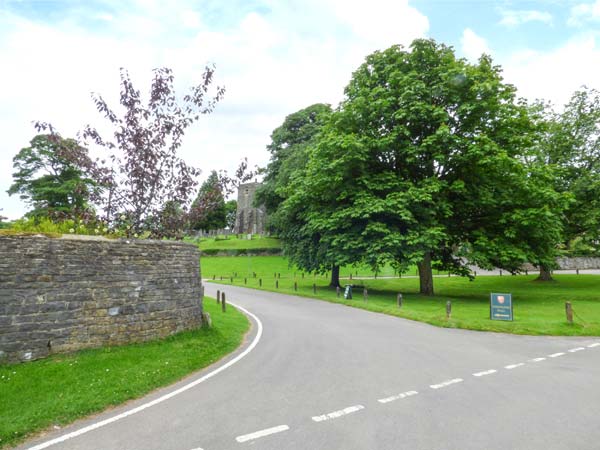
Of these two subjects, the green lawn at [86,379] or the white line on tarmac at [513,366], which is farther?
the white line on tarmac at [513,366]

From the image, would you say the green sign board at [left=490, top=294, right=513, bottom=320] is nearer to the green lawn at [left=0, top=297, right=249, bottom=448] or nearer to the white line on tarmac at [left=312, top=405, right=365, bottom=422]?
the green lawn at [left=0, top=297, right=249, bottom=448]

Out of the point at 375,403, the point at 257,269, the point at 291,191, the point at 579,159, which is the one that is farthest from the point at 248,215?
the point at 375,403

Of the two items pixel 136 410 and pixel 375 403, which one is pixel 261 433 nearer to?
pixel 375 403

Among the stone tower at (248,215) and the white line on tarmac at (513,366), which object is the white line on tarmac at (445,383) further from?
the stone tower at (248,215)

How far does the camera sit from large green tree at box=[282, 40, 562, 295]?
1767 centimetres

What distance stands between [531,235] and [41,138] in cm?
4450

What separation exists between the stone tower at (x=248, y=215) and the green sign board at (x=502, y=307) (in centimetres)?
6508

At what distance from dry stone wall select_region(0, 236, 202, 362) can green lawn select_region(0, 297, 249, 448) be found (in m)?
0.36

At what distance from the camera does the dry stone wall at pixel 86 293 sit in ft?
22.0

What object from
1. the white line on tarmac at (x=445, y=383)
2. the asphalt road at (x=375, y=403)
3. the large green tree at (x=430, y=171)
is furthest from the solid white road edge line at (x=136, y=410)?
the large green tree at (x=430, y=171)

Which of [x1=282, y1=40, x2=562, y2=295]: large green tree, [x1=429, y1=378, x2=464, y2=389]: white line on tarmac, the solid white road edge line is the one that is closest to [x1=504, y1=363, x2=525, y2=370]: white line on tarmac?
[x1=429, y1=378, x2=464, y2=389]: white line on tarmac

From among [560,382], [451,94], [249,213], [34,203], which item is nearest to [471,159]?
[451,94]

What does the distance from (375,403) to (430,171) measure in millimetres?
16915

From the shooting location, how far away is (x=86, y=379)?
621 centimetres
